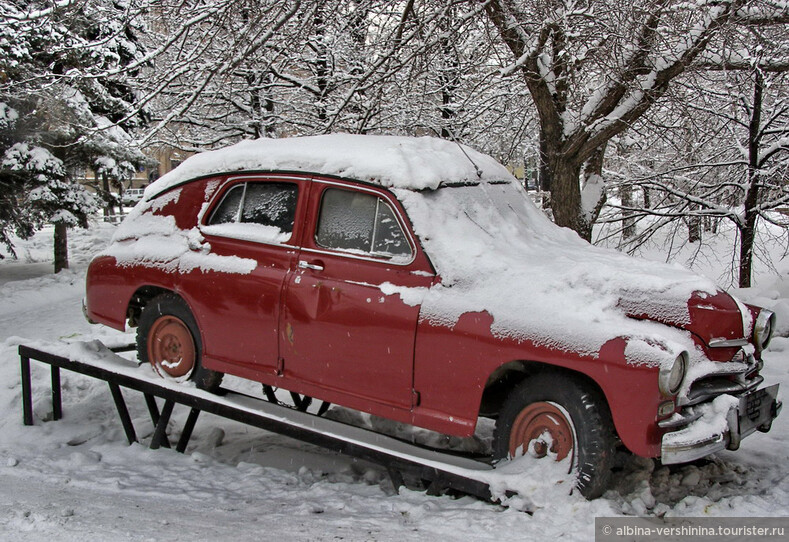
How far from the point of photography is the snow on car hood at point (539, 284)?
12.2 feet

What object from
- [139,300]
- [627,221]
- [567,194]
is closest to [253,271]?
[139,300]

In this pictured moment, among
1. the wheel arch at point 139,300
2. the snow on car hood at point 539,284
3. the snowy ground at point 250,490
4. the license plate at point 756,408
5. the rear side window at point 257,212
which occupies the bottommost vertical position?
the snowy ground at point 250,490

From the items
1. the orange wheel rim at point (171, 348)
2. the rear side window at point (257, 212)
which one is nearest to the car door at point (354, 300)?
the rear side window at point (257, 212)

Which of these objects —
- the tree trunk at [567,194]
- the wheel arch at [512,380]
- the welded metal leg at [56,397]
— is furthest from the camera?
the tree trunk at [567,194]

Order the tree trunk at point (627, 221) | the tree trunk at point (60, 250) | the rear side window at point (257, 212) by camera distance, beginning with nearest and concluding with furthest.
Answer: the rear side window at point (257, 212) < the tree trunk at point (627, 221) < the tree trunk at point (60, 250)

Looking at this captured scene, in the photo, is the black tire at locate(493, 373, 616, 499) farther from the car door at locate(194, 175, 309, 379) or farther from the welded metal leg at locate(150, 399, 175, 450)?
the welded metal leg at locate(150, 399, 175, 450)

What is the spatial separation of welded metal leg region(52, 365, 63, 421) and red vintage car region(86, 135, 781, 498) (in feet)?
1.86

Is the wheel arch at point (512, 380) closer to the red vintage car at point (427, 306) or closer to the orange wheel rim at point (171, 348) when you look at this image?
the red vintage car at point (427, 306)

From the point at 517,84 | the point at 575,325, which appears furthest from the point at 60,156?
the point at 575,325

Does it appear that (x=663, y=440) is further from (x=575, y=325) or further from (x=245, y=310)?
(x=245, y=310)

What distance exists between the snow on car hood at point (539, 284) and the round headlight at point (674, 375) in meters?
0.06

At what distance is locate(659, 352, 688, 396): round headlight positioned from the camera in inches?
138

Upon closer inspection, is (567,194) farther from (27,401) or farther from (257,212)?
(27,401)

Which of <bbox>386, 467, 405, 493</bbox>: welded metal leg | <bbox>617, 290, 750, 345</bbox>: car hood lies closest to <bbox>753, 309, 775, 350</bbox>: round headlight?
<bbox>617, 290, 750, 345</bbox>: car hood
